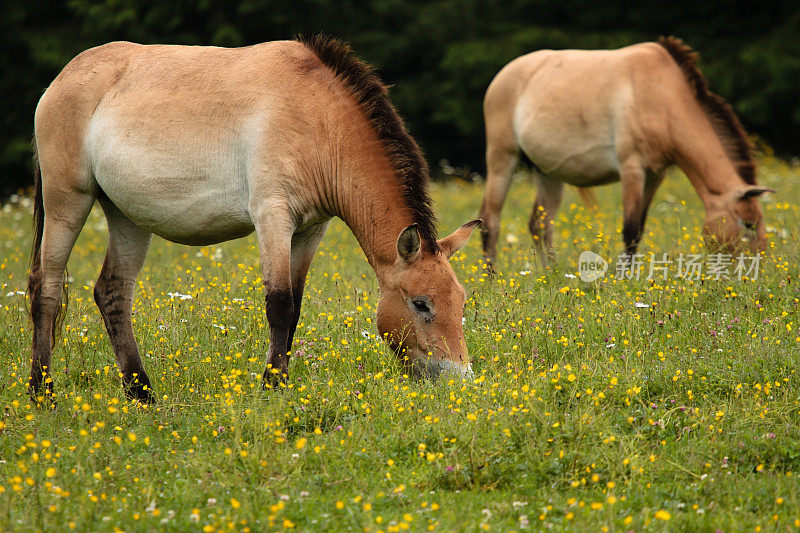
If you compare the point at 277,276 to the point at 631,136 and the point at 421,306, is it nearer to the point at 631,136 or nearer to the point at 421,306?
the point at 421,306

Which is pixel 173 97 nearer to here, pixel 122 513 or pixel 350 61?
pixel 350 61

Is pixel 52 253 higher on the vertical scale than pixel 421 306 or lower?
lower

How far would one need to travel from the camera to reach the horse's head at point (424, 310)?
4.70 meters

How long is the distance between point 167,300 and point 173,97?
2058 mm

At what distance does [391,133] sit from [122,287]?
2163 millimetres

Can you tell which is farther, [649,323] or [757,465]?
[649,323]

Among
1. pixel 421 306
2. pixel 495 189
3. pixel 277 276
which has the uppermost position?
pixel 277 276

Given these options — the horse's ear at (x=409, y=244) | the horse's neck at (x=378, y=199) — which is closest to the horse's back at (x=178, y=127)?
the horse's neck at (x=378, y=199)

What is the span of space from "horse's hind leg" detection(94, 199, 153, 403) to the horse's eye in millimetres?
1873

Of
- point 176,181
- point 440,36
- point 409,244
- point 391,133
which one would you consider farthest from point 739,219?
point 440,36

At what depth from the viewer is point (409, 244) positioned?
468 cm

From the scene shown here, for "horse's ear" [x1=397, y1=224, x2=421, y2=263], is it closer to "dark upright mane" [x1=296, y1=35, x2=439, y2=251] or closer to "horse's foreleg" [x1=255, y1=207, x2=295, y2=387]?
"dark upright mane" [x1=296, y1=35, x2=439, y2=251]

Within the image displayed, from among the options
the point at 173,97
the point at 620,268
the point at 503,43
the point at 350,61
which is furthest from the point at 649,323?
the point at 503,43

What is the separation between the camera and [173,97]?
16.8 ft
